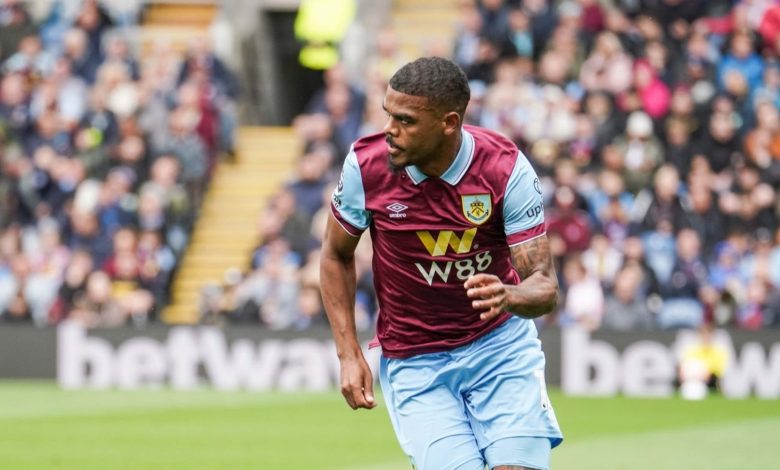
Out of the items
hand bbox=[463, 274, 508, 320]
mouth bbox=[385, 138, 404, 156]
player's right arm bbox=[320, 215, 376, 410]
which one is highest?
mouth bbox=[385, 138, 404, 156]

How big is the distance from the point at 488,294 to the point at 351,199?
973 millimetres

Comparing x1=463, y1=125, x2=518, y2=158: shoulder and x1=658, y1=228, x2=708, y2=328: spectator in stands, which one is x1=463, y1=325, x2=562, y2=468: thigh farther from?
x1=658, y1=228, x2=708, y2=328: spectator in stands

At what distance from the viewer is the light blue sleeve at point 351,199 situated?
22.2ft

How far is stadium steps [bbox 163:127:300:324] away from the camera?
23328 millimetres

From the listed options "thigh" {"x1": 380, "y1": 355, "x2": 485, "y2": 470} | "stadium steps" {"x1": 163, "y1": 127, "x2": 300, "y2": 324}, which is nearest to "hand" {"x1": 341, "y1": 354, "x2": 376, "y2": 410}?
"thigh" {"x1": 380, "y1": 355, "x2": 485, "y2": 470}

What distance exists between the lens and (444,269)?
22.3ft

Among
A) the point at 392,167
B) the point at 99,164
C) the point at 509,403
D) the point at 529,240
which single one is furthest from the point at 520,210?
the point at 99,164

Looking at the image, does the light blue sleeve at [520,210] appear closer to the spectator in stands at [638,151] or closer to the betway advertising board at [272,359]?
the betway advertising board at [272,359]

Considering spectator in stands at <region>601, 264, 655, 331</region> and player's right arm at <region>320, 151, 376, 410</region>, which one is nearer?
player's right arm at <region>320, 151, 376, 410</region>

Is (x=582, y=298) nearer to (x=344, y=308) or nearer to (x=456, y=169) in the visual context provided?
(x=344, y=308)

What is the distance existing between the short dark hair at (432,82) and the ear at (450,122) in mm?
30

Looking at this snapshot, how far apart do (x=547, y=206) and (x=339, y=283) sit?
40.8ft

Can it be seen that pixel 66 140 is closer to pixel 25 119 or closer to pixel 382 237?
pixel 25 119

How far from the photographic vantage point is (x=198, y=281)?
2348 cm
